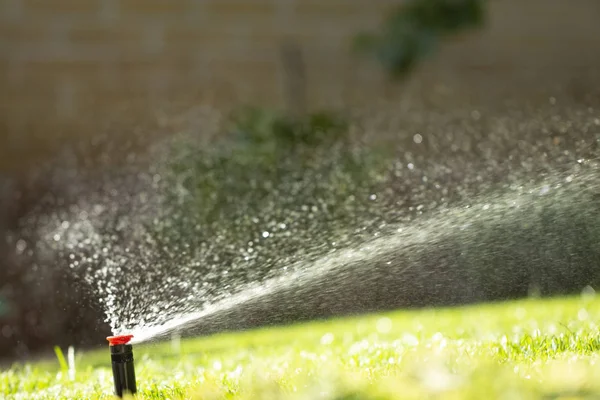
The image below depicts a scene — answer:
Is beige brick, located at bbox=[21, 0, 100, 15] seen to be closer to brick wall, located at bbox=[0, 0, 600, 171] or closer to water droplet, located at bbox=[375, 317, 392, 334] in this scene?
brick wall, located at bbox=[0, 0, 600, 171]

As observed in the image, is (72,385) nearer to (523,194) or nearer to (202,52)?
(523,194)

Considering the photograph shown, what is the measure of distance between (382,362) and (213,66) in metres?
4.55

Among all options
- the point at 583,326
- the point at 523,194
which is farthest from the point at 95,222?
the point at 583,326

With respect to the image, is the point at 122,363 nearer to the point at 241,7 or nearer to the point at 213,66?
the point at 213,66

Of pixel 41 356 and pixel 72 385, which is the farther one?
pixel 41 356

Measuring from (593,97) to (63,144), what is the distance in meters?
4.10

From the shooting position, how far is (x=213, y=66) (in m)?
6.69

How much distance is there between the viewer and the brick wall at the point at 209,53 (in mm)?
6312

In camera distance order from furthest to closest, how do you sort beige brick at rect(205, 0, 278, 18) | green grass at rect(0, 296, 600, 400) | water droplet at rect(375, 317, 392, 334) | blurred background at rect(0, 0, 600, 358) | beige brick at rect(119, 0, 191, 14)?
beige brick at rect(205, 0, 278, 18)
beige brick at rect(119, 0, 191, 14)
blurred background at rect(0, 0, 600, 358)
water droplet at rect(375, 317, 392, 334)
green grass at rect(0, 296, 600, 400)

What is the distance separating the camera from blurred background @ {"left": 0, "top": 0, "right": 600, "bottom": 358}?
6.26 metres

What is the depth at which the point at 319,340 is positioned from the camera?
11.3 feet

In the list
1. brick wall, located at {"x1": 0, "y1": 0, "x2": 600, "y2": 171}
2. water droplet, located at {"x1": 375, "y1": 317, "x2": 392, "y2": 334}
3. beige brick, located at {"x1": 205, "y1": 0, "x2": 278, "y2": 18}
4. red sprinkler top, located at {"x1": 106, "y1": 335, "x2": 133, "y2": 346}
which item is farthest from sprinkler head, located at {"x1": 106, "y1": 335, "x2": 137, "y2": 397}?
beige brick, located at {"x1": 205, "y1": 0, "x2": 278, "y2": 18}

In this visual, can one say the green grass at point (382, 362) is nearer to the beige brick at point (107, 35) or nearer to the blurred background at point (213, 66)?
the blurred background at point (213, 66)

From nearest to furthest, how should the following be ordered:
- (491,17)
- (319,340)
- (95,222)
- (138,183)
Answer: (319,340), (95,222), (138,183), (491,17)
